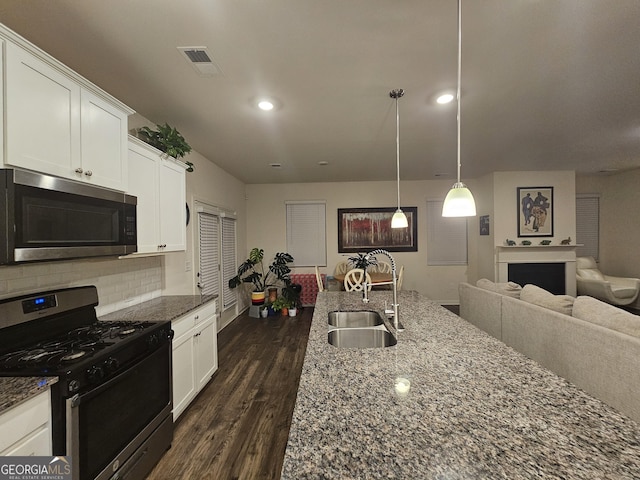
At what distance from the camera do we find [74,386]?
122 cm

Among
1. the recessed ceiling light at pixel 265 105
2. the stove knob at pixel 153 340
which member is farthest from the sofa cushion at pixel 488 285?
the stove knob at pixel 153 340

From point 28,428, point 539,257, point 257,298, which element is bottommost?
point 257,298

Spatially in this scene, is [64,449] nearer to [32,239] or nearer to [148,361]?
[148,361]

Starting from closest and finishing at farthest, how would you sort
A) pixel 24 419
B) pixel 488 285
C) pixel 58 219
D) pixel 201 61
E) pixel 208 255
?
pixel 24 419, pixel 58 219, pixel 201 61, pixel 488 285, pixel 208 255

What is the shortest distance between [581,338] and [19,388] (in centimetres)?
305

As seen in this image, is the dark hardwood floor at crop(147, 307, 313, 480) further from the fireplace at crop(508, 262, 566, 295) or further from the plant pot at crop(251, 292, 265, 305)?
the fireplace at crop(508, 262, 566, 295)

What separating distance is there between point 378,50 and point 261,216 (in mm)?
4599

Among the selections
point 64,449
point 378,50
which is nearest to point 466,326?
point 378,50

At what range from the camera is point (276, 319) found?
5.02 metres

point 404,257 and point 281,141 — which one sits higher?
point 281,141

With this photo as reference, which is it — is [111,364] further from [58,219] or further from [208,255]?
[208,255]

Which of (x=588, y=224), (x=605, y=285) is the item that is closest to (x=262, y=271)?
(x=605, y=285)

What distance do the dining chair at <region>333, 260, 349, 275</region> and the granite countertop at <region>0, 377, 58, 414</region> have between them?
490 cm

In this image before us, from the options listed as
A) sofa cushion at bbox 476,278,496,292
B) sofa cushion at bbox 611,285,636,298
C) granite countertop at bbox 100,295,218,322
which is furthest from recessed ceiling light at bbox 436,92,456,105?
sofa cushion at bbox 611,285,636,298
